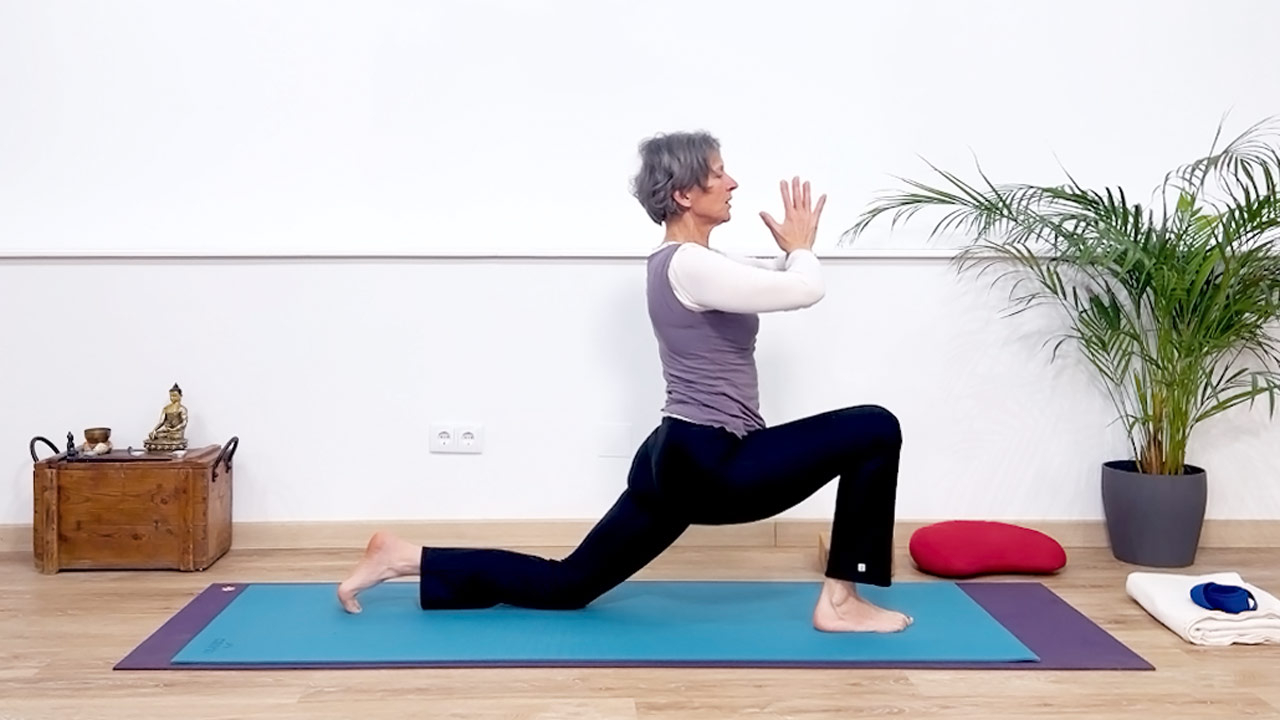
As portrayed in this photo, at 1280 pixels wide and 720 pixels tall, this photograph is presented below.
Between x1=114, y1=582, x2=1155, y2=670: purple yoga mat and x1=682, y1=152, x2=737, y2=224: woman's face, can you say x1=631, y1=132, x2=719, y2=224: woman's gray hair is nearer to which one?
x1=682, y1=152, x2=737, y2=224: woman's face

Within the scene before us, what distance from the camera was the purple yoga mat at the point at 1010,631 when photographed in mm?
2525

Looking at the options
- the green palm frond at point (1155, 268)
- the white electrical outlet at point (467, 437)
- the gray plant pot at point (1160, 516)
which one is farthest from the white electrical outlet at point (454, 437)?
the gray plant pot at point (1160, 516)

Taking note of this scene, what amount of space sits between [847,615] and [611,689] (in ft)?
2.08

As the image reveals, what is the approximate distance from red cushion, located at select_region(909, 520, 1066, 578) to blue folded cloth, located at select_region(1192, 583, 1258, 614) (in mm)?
514

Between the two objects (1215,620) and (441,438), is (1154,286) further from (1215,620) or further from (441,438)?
(441,438)

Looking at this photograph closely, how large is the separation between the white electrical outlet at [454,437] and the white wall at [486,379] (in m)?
0.03

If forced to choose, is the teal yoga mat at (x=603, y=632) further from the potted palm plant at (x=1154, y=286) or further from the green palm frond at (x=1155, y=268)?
the green palm frond at (x=1155, y=268)

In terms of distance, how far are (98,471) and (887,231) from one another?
2348mm

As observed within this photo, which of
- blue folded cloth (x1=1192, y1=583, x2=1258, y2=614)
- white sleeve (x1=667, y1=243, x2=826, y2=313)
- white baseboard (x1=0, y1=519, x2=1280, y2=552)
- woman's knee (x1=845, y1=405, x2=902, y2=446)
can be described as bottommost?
white baseboard (x1=0, y1=519, x2=1280, y2=552)

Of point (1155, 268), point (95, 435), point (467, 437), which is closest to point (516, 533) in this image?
point (467, 437)

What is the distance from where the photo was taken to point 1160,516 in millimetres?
3459

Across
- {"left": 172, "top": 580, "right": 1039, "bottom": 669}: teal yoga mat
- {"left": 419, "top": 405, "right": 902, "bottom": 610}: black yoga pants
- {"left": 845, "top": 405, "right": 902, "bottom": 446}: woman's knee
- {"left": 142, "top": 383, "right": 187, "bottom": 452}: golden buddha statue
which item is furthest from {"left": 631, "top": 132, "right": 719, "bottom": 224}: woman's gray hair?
{"left": 142, "top": 383, "right": 187, "bottom": 452}: golden buddha statue

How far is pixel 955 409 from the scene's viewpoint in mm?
3695

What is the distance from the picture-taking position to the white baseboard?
12.0 feet
